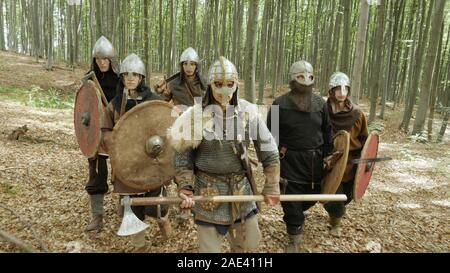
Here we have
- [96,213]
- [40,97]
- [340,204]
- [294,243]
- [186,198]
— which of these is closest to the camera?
[186,198]

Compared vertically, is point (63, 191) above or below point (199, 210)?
below

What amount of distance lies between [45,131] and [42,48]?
23089 mm

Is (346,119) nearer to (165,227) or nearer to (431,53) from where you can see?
(165,227)

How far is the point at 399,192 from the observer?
21.5 feet

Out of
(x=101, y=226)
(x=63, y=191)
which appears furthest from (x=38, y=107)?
(x=101, y=226)

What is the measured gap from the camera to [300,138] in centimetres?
389

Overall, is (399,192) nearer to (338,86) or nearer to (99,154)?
(338,86)

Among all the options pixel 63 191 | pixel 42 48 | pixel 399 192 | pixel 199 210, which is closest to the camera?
pixel 199 210

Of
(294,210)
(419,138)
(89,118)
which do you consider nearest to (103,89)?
(89,118)

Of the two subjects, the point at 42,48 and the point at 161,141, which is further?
the point at 42,48

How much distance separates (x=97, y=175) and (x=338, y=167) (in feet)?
8.65

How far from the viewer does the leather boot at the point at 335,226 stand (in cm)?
458

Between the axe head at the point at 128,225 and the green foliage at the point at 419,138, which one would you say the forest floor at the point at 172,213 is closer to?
the axe head at the point at 128,225

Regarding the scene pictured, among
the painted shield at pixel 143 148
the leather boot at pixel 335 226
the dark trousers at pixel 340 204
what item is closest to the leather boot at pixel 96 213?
the painted shield at pixel 143 148
